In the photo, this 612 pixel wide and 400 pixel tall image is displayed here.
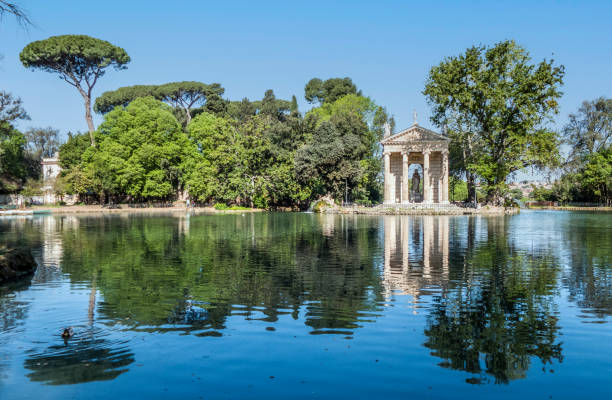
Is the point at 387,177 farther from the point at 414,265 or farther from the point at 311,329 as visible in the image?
the point at 311,329

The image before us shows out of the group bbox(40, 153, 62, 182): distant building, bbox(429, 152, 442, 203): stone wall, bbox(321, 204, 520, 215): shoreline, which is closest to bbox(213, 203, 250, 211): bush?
bbox(321, 204, 520, 215): shoreline

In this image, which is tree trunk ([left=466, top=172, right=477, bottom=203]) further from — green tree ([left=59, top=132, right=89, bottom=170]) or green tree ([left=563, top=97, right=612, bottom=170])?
green tree ([left=59, top=132, right=89, bottom=170])

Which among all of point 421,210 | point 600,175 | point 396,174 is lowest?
point 421,210

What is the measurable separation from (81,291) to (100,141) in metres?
80.2

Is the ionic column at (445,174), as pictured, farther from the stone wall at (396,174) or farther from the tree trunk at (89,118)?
the tree trunk at (89,118)

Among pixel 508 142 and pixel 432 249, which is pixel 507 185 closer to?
pixel 508 142

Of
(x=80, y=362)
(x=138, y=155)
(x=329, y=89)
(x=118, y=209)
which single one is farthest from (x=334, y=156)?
(x=80, y=362)

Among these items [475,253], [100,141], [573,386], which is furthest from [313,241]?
[100,141]

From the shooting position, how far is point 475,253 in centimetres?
2094

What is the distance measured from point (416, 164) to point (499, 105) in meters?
20.4

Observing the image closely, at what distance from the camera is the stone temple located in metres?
74.3

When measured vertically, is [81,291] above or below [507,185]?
below

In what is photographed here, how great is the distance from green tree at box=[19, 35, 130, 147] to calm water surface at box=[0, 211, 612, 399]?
74.9 metres

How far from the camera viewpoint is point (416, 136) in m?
74.7
